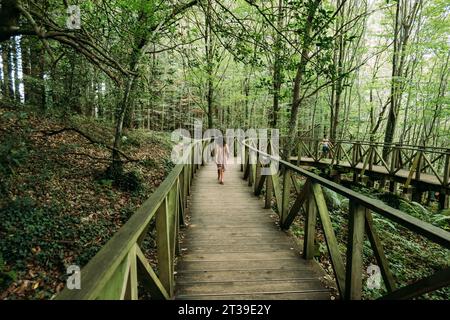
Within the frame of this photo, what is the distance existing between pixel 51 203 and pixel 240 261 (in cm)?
474

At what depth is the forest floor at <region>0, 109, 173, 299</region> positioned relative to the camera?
4.37m

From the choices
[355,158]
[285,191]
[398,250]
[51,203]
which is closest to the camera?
[285,191]

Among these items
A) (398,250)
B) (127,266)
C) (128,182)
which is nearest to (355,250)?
(127,266)

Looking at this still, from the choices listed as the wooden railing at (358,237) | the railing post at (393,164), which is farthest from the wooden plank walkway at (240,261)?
the railing post at (393,164)

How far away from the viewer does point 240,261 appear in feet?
11.6

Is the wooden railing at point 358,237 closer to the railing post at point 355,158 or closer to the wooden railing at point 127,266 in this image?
the wooden railing at point 127,266

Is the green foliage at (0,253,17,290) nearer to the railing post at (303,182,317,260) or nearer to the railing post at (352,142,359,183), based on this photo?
the railing post at (303,182,317,260)

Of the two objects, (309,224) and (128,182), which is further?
(128,182)

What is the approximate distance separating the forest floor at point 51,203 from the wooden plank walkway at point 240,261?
1.51 m

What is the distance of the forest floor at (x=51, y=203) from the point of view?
4.37 metres

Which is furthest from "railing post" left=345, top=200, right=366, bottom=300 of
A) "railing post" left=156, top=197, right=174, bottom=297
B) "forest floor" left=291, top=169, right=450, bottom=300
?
"railing post" left=156, top=197, right=174, bottom=297

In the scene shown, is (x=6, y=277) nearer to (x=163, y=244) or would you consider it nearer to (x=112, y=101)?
(x=163, y=244)
